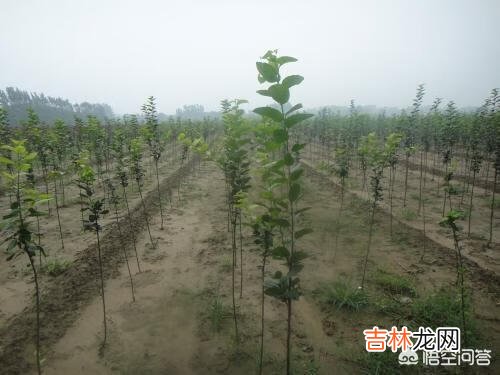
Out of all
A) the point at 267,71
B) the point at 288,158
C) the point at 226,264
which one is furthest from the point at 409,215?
the point at 267,71

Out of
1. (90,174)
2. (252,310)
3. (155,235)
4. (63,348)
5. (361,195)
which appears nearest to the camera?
(90,174)

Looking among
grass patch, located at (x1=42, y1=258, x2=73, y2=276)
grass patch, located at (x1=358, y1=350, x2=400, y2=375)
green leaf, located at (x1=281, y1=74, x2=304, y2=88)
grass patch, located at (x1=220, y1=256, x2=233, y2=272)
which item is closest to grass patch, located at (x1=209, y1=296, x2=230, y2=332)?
grass patch, located at (x1=220, y1=256, x2=233, y2=272)

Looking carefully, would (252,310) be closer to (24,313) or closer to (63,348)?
(63,348)

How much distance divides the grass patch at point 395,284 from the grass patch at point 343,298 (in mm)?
669

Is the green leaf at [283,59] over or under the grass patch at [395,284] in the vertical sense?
over

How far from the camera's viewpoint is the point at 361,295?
20.3 feet

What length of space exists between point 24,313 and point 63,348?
156 cm

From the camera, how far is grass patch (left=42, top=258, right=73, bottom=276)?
7.28m

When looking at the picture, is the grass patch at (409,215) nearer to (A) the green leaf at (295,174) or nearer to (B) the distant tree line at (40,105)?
(A) the green leaf at (295,174)

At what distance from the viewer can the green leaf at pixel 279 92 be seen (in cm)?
271

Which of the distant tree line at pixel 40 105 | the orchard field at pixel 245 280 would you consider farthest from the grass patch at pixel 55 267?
the distant tree line at pixel 40 105

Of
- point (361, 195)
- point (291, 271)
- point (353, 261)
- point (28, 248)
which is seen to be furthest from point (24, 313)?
point (361, 195)

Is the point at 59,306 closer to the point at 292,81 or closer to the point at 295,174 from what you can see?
the point at 295,174

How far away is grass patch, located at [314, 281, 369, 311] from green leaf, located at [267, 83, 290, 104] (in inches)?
187
